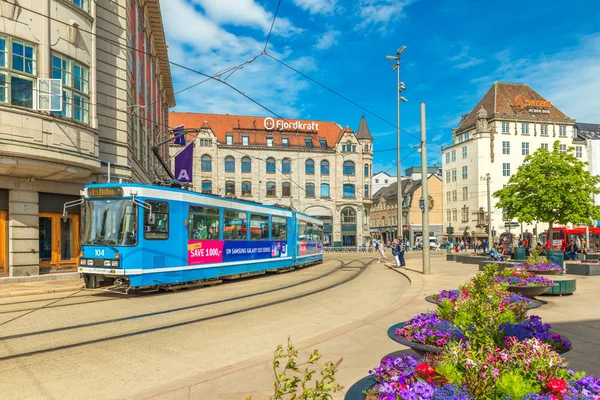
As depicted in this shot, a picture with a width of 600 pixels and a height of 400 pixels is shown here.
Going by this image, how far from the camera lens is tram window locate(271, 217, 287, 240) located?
19703 millimetres

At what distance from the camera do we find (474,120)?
64.8 meters

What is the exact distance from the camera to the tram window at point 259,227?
17703 millimetres

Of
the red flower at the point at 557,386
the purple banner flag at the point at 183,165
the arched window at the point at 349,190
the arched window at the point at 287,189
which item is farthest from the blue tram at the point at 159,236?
the arched window at the point at 349,190

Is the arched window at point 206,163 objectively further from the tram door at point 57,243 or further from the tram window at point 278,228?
the tram window at point 278,228

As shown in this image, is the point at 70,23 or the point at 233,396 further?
the point at 70,23

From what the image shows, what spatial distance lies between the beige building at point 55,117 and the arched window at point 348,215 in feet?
138

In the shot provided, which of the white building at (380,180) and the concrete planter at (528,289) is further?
the white building at (380,180)

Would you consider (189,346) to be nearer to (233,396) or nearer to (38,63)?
(233,396)

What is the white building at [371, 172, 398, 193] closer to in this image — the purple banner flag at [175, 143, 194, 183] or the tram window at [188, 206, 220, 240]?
the purple banner flag at [175, 143, 194, 183]

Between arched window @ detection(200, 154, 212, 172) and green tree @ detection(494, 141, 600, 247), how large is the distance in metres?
39.5

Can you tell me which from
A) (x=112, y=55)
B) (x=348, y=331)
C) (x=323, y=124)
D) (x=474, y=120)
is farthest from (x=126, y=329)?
(x=474, y=120)

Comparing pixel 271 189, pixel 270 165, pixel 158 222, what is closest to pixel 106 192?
pixel 158 222

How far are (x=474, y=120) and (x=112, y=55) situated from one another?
56.9 meters

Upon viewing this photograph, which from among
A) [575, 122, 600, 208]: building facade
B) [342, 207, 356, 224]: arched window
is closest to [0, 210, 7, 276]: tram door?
[342, 207, 356, 224]: arched window
